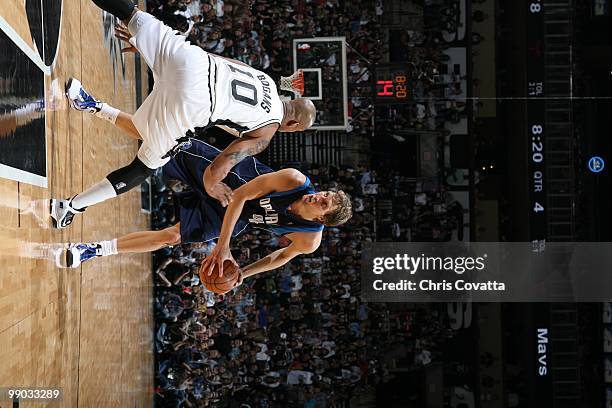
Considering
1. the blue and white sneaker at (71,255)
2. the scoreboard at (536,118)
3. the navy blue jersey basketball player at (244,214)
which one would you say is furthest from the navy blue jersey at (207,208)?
the scoreboard at (536,118)

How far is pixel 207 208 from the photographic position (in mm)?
5188

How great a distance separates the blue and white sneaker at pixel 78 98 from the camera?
4.22 metres

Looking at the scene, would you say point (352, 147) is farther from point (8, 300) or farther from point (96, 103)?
point (8, 300)

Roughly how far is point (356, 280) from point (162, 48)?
5.39 metres

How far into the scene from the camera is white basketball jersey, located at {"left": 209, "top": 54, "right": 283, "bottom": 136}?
4.07 meters

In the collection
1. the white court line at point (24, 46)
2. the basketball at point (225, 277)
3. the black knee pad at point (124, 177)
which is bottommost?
the basketball at point (225, 277)

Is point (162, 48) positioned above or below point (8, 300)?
above

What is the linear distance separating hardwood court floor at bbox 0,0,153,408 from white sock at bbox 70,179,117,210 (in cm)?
14

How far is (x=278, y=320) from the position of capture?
8633 mm

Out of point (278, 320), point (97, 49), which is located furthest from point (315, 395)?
point (97, 49)

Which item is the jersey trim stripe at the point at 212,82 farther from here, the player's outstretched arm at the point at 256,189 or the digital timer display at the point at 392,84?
the digital timer display at the point at 392,84

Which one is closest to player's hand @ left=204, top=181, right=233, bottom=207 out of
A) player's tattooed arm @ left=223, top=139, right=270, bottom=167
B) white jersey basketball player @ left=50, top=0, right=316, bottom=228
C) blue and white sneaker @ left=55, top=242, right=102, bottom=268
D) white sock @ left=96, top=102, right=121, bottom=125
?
white jersey basketball player @ left=50, top=0, right=316, bottom=228

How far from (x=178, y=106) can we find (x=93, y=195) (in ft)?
2.64

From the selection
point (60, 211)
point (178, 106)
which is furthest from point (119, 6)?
point (60, 211)
